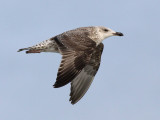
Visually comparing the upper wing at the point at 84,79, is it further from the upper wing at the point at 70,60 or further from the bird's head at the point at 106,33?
the upper wing at the point at 70,60

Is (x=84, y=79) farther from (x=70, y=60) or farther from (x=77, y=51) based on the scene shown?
(x=70, y=60)

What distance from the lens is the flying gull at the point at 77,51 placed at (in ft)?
50.6

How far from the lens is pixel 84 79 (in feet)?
62.8

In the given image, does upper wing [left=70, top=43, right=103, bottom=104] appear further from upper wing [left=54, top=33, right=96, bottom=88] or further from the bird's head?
upper wing [left=54, top=33, right=96, bottom=88]

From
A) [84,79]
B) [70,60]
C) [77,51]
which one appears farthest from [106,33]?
[70,60]

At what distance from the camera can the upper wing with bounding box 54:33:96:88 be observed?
49.1 ft

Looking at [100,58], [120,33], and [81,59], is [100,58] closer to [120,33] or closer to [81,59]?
[120,33]

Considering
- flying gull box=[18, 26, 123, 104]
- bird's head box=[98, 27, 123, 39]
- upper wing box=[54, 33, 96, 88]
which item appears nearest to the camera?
upper wing box=[54, 33, 96, 88]

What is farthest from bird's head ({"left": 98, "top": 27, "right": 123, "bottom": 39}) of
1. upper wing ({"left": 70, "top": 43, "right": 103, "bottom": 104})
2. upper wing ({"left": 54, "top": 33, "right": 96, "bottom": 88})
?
upper wing ({"left": 54, "top": 33, "right": 96, "bottom": 88})

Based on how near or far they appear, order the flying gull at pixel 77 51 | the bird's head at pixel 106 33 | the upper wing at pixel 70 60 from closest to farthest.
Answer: the upper wing at pixel 70 60 → the flying gull at pixel 77 51 → the bird's head at pixel 106 33

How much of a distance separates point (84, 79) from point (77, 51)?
317 cm

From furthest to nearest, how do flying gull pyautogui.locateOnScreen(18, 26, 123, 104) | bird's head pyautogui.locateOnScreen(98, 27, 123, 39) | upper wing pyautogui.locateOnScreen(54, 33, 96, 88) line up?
1. bird's head pyautogui.locateOnScreen(98, 27, 123, 39)
2. flying gull pyautogui.locateOnScreen(18, 26, 123, 104)
3. upper wing pyautogui.locateOnScreen(54, 33, 96, 88)

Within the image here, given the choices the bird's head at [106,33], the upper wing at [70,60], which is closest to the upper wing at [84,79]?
the bird's head at [106,33]

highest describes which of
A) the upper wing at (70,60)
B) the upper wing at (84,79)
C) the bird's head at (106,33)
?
the bird's head at (106,33)
